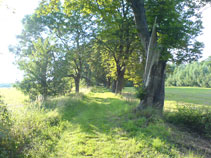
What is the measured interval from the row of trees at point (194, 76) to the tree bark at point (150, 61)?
2862 inches

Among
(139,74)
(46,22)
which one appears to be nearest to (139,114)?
(139,74)

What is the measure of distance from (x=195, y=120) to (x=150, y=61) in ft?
11.5

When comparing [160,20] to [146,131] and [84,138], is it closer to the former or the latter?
[146,131]

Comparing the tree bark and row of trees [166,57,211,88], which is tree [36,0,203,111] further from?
row of trees [166,57,211,88]

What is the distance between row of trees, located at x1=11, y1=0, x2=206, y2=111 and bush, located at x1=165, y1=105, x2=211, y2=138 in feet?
4.79

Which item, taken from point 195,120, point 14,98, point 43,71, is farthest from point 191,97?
point 14,98

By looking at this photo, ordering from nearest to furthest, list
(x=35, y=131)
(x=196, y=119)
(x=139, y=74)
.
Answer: (x=35, y=131)
(x=196, y=119)
(x=139, y=74)

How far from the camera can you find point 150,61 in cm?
743

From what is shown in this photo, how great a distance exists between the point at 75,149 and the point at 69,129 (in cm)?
209

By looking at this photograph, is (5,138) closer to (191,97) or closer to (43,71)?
(43,71)

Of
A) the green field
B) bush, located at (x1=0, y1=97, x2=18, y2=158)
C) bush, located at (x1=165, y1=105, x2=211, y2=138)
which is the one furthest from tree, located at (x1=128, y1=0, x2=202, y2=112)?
bush, located at (x1=0, y1=97, x2=18, y2=158)

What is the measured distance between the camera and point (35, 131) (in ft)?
16.9

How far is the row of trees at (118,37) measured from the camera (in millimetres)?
7254

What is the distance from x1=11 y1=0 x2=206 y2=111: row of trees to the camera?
23.8ft
